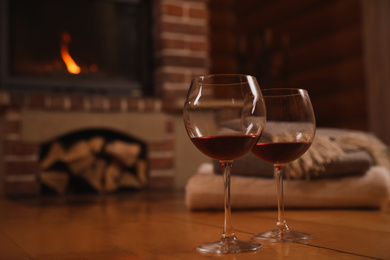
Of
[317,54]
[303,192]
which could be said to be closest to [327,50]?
[317,54]

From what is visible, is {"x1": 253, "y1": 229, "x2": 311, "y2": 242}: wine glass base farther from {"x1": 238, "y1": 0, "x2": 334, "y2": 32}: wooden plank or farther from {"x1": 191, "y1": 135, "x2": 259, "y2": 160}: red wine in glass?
{"x1": 238, "y1": 0, "x2": 334, "y2": 32}: wooden plank

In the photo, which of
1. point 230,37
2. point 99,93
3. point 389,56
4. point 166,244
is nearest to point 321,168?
point 166,244

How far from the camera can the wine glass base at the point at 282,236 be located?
85 centimetres

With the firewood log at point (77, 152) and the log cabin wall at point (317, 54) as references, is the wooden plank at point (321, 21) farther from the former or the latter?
the firewood log at point (77, 152)

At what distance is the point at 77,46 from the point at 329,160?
5.62ft

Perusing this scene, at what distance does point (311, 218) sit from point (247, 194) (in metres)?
0.22

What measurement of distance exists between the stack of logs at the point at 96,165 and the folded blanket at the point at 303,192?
1.17 metres

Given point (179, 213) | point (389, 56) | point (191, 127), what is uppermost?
point (389, 56)

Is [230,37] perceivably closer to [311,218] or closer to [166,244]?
[311,218]

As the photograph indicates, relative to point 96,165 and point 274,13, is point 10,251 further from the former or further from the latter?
point 274,13

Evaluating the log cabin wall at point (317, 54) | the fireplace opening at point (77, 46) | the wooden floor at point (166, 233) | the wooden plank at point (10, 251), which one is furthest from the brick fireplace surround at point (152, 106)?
the wooden plank at point (10, 251)

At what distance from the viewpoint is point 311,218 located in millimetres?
1170

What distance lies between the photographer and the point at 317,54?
3664 millimetres

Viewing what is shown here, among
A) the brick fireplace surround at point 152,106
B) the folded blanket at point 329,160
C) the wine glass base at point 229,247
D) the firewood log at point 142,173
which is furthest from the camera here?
the firewood log at point 142,173
